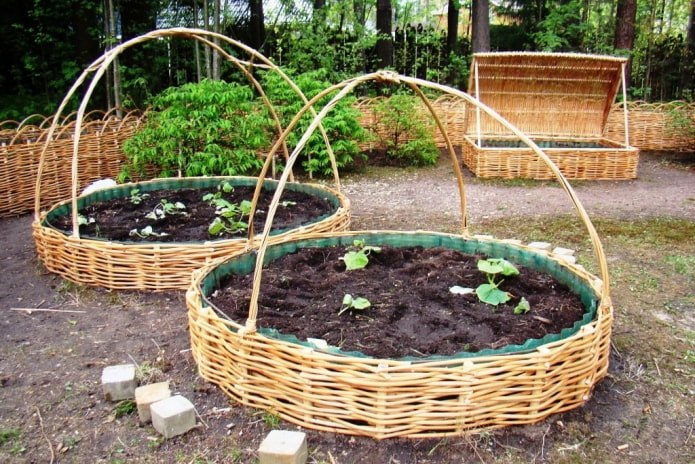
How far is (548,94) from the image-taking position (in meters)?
8.45

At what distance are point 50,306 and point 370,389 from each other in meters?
2.44

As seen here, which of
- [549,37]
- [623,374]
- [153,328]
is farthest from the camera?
[549,37]

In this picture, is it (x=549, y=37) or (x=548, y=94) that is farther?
(x=549, y=37)

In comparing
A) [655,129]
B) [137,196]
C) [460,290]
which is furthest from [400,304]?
[655,129]

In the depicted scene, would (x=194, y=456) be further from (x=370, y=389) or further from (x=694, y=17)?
(x=694, y=17)

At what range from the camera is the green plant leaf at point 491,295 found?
2.71 meters

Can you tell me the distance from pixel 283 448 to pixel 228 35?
11226 mm

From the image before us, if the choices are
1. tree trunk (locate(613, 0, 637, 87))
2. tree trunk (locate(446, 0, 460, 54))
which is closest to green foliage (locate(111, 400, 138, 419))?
tree trunk (locate(613, 0, 637, 87))

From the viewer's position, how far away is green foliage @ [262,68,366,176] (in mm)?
7262

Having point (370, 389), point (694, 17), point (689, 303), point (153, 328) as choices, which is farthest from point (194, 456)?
point (694, 17)

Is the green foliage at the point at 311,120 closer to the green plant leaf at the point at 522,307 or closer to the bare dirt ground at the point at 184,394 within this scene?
the bare dirt ground at the point at 184,394

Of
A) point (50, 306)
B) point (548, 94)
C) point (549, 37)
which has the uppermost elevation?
point (549, 37)

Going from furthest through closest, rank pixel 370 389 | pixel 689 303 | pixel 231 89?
pixel 231 89
pixel 689 303
pixel 370 389

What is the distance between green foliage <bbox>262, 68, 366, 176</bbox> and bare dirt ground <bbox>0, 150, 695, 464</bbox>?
3.80m
